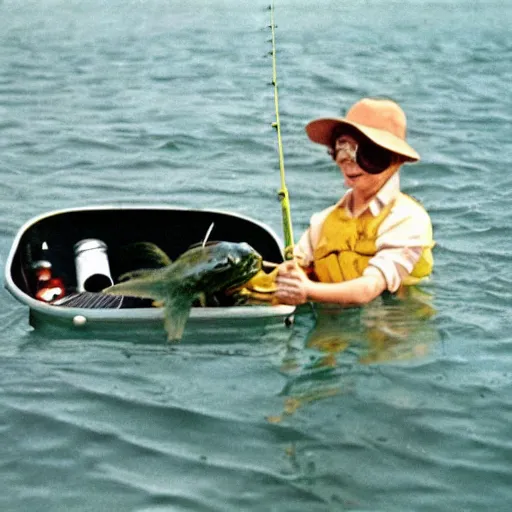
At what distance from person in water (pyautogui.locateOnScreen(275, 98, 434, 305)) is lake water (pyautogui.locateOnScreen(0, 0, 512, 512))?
1.33 ft

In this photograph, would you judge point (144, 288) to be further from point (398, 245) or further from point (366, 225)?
point (398, 245)

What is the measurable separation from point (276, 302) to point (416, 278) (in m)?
0.78

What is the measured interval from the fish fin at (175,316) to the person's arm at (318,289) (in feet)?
1.63

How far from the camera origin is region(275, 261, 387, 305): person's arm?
207 inches

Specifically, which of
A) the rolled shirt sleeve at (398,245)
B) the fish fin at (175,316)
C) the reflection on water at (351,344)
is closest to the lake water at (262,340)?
the reflection on water at (351,344)

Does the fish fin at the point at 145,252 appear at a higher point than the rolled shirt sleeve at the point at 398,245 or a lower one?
lower

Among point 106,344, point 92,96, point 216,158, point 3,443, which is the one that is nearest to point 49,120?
point 92,96

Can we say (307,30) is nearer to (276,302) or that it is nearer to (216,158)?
(216,158)

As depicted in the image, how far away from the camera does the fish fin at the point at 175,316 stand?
17.8 feet

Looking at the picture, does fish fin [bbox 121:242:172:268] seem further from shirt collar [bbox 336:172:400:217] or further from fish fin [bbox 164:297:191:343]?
shirt collar [bbox 336:172:400:217]

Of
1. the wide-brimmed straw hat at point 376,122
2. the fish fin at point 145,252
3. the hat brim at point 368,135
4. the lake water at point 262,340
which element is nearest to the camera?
the lake water at point 262,340

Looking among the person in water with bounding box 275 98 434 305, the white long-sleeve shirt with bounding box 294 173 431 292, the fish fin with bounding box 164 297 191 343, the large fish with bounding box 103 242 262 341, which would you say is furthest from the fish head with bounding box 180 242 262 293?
the white long-sleeve shirt with bounding box 294 173 431 292

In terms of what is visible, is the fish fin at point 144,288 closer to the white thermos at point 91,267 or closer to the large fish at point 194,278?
the large fish at point 194,278

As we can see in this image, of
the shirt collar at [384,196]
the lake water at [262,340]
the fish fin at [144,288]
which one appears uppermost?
the shirt collar at [384,196]
